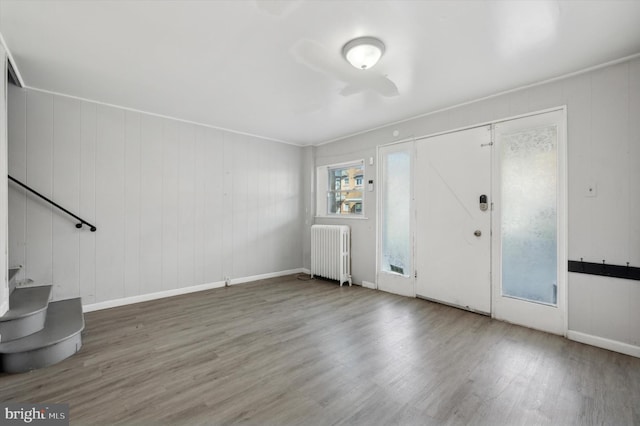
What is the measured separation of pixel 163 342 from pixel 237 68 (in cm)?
275

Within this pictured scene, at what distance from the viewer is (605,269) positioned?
8.54ft

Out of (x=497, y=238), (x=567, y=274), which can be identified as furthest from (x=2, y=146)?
(x=567, y=274)

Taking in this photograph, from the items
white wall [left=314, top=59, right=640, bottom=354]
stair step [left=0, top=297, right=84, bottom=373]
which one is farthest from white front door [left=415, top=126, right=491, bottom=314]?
stair step [left=0, top=297, right=84, bottom=373]

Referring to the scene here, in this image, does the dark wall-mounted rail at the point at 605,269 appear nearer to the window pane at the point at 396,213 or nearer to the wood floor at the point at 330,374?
the wood floor at the point at 330,374

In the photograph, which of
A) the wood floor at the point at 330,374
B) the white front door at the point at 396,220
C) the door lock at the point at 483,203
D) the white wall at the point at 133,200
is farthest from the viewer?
the white front door at the point at 396,220

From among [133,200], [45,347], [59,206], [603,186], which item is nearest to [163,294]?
[133,200]

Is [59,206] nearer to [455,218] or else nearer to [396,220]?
[396,220]

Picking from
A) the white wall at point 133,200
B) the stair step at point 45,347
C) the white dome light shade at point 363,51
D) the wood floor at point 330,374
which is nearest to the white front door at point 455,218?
the wood floor at point 330,374

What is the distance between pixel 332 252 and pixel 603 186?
11.6ft

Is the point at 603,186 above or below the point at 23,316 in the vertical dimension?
above

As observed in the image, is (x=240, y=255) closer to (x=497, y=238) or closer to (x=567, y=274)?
(x=497, y=238)

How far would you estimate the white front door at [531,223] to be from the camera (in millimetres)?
2865

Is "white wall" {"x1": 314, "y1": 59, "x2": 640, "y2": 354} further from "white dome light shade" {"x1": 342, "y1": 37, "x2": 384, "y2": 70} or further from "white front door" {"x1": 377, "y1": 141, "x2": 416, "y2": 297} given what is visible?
"white dome light shade" {"x1": 342, "y1": 37, "x2": 384, "y2": 70}

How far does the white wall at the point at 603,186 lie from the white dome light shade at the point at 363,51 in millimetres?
1971
